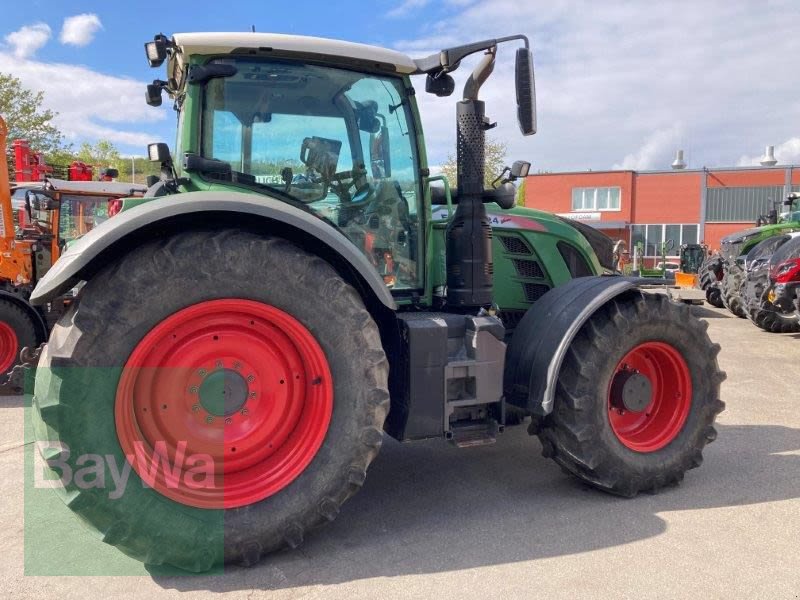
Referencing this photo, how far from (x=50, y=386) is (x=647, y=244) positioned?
129 feet

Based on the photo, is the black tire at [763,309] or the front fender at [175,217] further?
the black tire at [763,309]

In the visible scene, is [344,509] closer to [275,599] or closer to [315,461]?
[315,461]

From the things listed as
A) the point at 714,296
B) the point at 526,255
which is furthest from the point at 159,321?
the point at 714,296

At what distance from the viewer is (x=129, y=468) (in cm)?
279

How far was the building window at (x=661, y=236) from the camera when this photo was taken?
37406mm

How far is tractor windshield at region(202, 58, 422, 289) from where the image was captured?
332 cm

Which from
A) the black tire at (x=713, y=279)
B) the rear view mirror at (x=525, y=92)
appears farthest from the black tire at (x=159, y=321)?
the black tire at (x=713, y=279)

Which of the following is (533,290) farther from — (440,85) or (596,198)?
(596,198)

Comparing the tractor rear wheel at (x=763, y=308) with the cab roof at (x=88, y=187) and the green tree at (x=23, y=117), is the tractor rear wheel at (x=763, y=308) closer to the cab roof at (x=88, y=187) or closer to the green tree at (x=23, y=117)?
the cab roof at (x=88, y=187)

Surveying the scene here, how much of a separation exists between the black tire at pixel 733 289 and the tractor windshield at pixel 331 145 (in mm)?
10951

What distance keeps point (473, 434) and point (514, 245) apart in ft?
5.02

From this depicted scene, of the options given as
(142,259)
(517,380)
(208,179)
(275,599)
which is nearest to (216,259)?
(142,259)

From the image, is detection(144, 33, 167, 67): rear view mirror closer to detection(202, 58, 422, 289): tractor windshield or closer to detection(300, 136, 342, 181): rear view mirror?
detection(202, 58, 422, 289): tractor windshield

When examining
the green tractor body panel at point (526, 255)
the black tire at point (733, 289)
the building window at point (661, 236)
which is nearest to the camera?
the green tractor body panel at point (526, 255)
